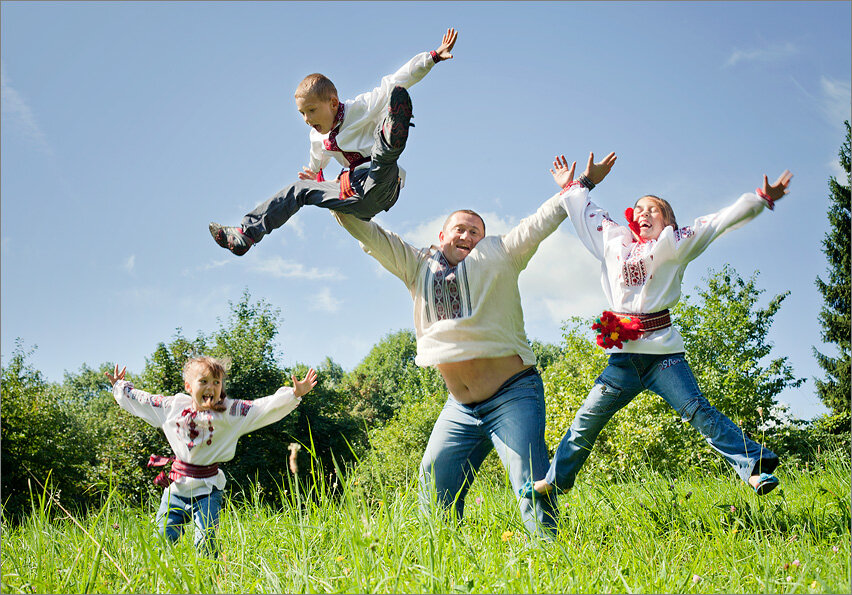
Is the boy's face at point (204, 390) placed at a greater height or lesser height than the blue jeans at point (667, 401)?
greater

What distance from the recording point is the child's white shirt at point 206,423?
4.87 m

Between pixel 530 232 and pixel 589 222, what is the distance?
0.58 meters

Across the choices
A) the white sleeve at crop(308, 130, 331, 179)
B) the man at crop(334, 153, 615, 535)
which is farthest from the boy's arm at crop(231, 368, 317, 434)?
the white sleeve at crop(308, 130, 331, 179)

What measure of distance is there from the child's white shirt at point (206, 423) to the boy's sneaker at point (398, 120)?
6.89ft

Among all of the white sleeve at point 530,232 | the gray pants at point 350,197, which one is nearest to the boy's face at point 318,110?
the gray pants at point 350,197

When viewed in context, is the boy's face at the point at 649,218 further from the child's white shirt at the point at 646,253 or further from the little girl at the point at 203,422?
the little girl at the point at 203,422

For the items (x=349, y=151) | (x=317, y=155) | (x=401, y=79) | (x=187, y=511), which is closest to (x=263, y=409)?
(x=187, y=511)

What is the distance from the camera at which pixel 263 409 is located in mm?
4988

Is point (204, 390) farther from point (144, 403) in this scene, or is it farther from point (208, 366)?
point (144, 403)

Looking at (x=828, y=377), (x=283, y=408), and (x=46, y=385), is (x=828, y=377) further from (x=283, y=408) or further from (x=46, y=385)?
(x=46, y=385)

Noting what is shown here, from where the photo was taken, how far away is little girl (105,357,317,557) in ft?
15.8

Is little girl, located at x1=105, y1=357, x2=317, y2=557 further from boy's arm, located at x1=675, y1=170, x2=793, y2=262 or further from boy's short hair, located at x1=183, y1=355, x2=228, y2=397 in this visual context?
boy's arm, located at x1=675, y1=170, x2=793, y2=262

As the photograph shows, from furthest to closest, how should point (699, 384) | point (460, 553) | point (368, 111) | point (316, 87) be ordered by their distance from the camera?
1. point (699, 384)
2. point (368, 111)
3. point (316, 87)
4. point (460, 553)

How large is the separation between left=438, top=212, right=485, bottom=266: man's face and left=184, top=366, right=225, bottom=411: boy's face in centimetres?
221
